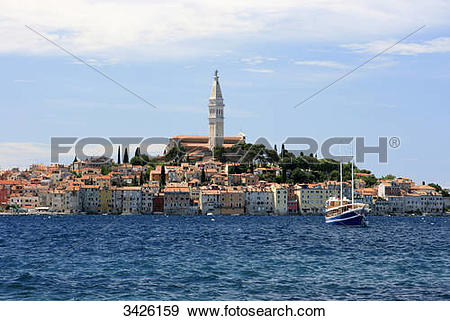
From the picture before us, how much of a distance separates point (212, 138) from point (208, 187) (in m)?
32.7

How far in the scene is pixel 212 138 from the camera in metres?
132

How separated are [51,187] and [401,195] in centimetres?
5379

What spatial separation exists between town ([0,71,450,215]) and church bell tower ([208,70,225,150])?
1045 cm

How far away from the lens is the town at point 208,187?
95.8 m

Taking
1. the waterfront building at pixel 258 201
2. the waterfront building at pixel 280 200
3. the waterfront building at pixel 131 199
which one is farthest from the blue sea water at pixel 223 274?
the waterfront building at pixel 258 201

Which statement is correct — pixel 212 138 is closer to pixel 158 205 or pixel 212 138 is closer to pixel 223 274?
pixel 158 205

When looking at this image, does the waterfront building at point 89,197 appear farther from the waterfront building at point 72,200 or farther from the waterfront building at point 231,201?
the waterfront building at point 231,201

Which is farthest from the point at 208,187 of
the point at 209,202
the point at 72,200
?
the point at 72,200

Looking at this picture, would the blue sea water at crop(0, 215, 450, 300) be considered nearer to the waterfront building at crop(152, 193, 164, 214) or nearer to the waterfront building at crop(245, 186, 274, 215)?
the waterfront building at crop(152, 193, 164, 214)

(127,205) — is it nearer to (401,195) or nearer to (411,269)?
(401,195)

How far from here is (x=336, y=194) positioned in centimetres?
9594

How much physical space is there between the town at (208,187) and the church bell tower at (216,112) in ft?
34.3

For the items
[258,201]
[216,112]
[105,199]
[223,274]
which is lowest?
[258,201]

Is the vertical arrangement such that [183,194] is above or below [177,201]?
above
